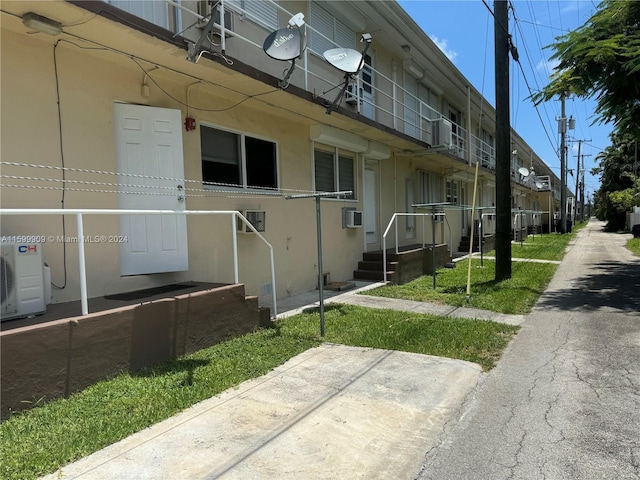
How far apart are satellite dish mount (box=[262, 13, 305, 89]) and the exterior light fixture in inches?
108

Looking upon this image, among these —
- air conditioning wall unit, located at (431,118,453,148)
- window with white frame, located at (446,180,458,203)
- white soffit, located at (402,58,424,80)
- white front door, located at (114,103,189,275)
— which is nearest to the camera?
white front door, located at (114,103,189,275)

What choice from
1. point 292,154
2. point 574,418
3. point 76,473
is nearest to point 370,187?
point 292,154

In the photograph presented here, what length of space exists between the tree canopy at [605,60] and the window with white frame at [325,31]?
4665 millimetres

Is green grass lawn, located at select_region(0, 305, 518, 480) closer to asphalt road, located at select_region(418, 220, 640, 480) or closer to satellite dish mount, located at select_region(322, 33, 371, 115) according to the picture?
asphalt road, located at select_region(418, 220, 640, 480)

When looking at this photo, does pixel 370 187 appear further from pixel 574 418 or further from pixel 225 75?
pixel 574 418

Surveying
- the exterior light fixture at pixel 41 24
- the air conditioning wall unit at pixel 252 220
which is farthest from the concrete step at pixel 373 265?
the exterior light fixture at pixel 41 24

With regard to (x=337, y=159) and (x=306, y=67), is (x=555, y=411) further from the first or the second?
(x=337, y=159)

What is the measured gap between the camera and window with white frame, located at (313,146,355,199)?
A: 998 cm

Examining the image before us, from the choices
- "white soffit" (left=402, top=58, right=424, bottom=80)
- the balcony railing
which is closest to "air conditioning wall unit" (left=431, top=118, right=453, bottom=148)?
the balcony railing

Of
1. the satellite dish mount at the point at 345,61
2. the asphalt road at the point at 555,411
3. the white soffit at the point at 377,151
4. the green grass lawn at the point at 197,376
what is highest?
the satellite dish mount at the point at 345,61

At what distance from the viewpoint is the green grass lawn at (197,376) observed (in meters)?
3.08

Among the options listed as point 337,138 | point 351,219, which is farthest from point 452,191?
point 337,138

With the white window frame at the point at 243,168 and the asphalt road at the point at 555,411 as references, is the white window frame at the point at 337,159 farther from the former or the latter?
the asphalt road at the point at 555,411

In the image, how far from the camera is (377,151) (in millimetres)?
11656
